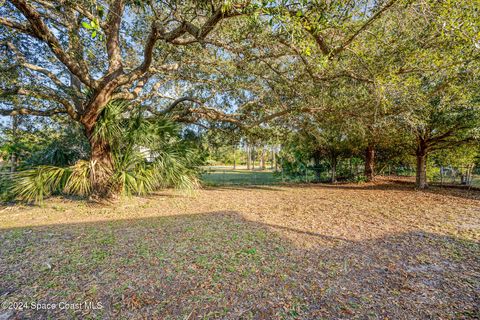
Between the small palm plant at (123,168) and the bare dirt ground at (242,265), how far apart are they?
65 centimetres

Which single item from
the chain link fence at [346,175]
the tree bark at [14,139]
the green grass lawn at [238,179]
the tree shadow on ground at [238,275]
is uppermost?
the tree bark at [14,139]

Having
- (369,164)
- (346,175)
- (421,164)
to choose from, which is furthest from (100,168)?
(346,175)

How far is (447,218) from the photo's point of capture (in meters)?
4.48

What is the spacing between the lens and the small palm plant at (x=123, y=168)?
5055mm

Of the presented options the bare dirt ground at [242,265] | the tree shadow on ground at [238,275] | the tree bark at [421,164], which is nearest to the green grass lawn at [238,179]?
the tree bark at [421,164]

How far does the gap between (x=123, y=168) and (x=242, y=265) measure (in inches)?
162

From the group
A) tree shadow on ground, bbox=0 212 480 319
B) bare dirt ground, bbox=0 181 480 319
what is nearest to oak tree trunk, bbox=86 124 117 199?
bare dirt ground, bbox=0 181 480 319

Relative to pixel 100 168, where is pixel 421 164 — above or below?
above

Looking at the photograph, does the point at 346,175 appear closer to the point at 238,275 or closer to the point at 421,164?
the point at 421,164

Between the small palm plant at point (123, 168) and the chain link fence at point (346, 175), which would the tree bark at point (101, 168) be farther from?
the chain link fence at point (346, 175)

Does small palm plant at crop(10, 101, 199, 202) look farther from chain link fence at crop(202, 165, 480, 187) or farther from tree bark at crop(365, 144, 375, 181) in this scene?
tree bark at crop(365, 144, 375, 181)

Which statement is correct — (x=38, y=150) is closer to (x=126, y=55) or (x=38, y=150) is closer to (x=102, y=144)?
(x=102, y=144)

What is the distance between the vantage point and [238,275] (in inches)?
92.8

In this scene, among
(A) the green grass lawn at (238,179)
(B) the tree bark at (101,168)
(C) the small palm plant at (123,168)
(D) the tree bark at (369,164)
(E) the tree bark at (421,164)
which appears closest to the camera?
(C) the small palm plant at (123,168)
